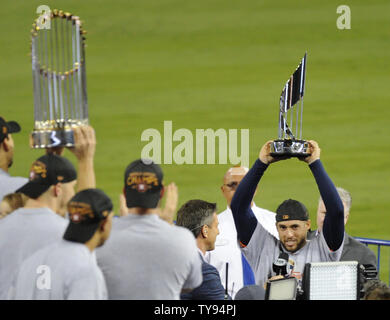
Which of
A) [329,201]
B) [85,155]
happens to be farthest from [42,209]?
[329,201]

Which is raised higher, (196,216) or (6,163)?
(6,163)

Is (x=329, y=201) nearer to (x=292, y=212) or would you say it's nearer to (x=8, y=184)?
(x=292, y=212)

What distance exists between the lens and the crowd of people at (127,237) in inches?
88.1

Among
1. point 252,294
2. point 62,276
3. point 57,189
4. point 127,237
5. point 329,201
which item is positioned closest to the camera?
point 62,276

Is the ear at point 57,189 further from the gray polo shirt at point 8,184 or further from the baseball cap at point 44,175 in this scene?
the gray polo shirt at point 8,184

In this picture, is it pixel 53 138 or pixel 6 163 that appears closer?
pixel 53 138

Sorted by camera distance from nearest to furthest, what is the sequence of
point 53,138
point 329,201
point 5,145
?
1. point 53,138
2. point 329,201
3. point 5,145

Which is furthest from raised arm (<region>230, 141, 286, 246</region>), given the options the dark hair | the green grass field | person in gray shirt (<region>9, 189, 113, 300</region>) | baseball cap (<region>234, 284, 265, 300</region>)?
the green grass field

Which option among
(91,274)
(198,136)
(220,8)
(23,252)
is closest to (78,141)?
(23,252)

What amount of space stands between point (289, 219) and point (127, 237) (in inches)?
48.4

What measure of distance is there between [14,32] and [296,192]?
320 cm

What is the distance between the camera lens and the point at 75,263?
2.18m

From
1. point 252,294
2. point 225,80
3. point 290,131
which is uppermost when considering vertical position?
point 225,80

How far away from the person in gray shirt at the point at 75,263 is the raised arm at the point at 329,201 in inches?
43.8
